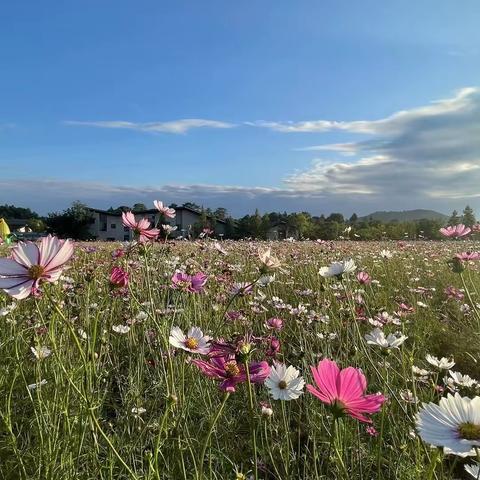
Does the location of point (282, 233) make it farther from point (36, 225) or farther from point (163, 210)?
point (163, 210)

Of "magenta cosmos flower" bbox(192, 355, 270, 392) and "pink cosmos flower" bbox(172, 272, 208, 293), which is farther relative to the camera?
"pink cosmos flower" bbox(172, 272, 208, 293)

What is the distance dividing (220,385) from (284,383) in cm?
17

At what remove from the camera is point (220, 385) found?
3.19 ft

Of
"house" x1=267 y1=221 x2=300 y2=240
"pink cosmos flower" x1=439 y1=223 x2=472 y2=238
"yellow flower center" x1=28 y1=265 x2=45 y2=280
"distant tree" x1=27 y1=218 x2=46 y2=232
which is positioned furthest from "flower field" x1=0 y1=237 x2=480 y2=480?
"house" x1=267 y1=221 x2=300 y2=240

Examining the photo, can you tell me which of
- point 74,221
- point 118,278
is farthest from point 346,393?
point 74,221

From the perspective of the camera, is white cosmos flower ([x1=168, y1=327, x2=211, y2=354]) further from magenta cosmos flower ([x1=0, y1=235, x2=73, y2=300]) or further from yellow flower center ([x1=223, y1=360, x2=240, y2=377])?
magenta cosmos flower ([x1=0, y1=235, x2=73, y2=300])

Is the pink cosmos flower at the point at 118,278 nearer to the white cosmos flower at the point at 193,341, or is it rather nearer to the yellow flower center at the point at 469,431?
the white cosmos flower at the point at 193,341

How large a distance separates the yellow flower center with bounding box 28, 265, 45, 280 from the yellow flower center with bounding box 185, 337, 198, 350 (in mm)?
450

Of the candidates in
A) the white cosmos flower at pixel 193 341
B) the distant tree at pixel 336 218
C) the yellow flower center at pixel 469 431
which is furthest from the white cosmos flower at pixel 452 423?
the distant tree at pixel 336 218

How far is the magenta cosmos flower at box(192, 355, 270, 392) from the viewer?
96 cm

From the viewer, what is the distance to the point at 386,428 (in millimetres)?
1891

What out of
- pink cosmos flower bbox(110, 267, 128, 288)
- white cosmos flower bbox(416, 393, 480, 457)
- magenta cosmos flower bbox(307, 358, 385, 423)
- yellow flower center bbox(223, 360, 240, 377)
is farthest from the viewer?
pink cosmos flower bbox(110, 267, 128, 288)

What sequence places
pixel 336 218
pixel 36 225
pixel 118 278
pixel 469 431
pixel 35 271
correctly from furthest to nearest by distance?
pixel 336 218, pixel 36 225, pixel 118 278, pixel 35 271, pixel 469 431

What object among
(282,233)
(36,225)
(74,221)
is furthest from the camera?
(74,221)
